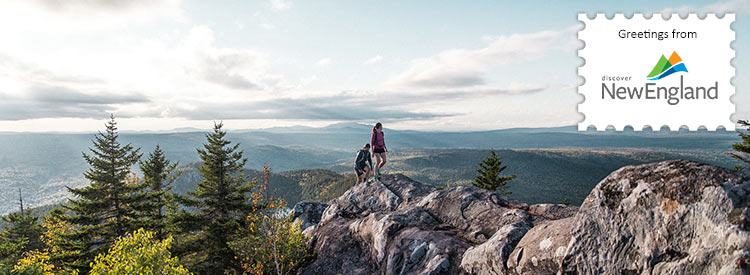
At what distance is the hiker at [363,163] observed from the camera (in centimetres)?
2205

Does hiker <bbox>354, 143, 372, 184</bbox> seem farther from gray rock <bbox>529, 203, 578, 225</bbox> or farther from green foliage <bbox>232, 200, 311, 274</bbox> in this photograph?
gray rock <bbox>529, 203, 578, 225</bbox>

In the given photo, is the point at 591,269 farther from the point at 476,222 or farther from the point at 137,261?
the point at 137,261

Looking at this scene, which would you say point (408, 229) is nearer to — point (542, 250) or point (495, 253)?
point (495, 253)

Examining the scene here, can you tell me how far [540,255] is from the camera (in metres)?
8.44

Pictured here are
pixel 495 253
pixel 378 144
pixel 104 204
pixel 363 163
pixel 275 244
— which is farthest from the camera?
pixel 104 204

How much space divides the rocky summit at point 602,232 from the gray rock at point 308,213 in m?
11.6

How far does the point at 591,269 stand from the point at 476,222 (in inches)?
277

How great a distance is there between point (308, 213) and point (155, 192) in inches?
524

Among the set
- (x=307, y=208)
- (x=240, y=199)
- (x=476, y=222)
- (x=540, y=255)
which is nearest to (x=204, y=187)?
(x=240, y=199)

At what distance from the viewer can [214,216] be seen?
24.8 metres

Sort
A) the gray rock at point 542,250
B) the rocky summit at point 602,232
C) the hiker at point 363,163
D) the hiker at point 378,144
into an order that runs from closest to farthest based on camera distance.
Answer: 1. the rocky summit at point 602,232
2. the gray rock at point 542,250
3. the hiker at point 378,144
4. the hiker at point 363,163

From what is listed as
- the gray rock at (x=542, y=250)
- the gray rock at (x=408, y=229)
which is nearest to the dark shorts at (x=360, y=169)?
the gray rock at (x=408, y=229)

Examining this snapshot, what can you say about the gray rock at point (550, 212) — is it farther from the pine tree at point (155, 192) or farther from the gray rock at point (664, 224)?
the pine tree at point (155, 192)

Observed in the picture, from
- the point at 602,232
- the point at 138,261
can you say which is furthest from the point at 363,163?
the point at 602,232
